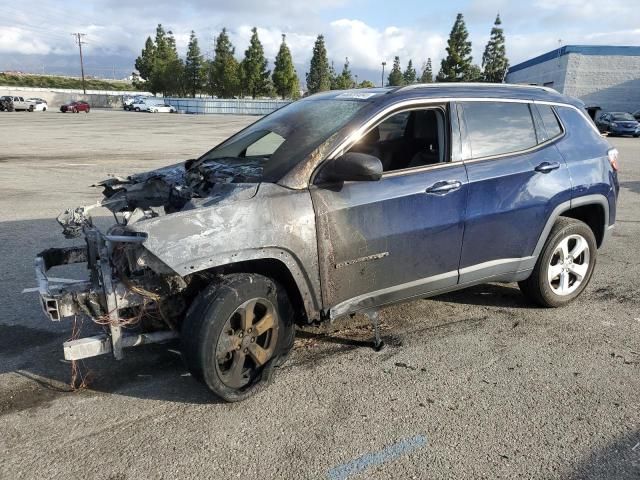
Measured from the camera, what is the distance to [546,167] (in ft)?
13.7

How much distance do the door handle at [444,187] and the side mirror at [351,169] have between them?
1.73ft

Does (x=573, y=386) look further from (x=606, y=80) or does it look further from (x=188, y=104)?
(x=188, y=104)

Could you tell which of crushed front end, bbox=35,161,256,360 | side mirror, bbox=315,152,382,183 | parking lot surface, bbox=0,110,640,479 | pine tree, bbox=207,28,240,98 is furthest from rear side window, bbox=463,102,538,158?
pine tree, bbox=207,28,240,98

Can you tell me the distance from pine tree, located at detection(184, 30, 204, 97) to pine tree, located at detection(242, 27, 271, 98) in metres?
11.1

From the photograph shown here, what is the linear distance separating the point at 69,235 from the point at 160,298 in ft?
2.67

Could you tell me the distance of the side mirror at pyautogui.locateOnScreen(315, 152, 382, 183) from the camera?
10.5 feet

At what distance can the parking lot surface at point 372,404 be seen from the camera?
268 cm

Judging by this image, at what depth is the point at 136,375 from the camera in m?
3.51

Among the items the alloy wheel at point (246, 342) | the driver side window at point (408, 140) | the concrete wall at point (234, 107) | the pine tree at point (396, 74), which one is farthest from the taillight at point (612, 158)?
the pine tree at point (396, 74)

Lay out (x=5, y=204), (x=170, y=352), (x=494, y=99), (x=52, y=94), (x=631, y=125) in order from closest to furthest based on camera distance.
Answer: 1. (x=170, y=352)
2. (x=494, y=99)
3. (x=5, y=204)
4. (x=631, y=125)
5. (x=52, y=94)

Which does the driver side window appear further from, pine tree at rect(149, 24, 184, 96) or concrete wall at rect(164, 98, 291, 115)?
pine tree at rect(149, 24, 184, 96)

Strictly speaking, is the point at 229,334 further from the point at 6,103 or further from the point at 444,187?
the point at 6,103

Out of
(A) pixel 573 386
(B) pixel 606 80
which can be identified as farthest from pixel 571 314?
(B) pixel 606 80

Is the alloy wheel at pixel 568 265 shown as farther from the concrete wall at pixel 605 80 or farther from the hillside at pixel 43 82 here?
the hillside at pixel 43 82
